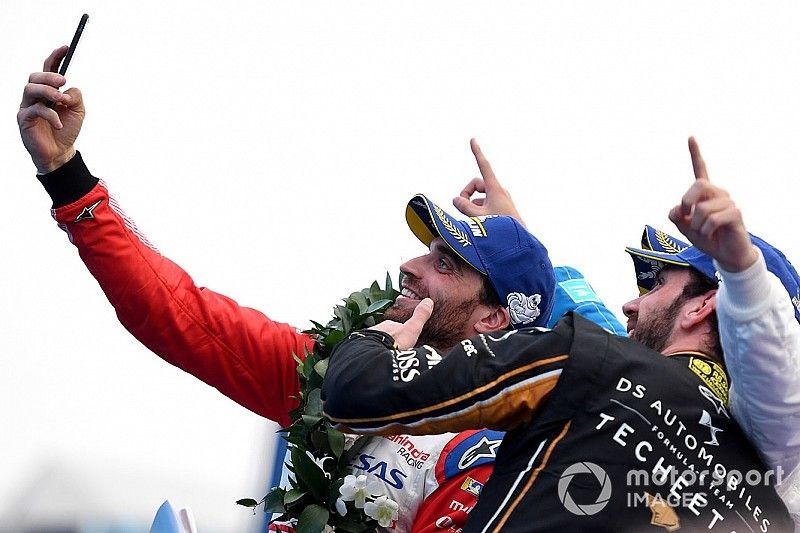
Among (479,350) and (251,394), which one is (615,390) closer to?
(479,350)

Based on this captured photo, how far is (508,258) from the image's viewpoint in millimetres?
2887

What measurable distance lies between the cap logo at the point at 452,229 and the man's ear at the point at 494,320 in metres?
0.20

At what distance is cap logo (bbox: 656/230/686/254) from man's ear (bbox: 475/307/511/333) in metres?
0.47

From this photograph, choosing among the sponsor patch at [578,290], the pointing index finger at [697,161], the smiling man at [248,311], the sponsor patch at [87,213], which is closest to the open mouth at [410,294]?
the smiling man at [248,311]

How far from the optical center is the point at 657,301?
2.36 meters

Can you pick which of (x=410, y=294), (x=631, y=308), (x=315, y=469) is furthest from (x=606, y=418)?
(x=410, y=294)

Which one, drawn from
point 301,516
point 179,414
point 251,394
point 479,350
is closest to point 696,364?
point 479,350

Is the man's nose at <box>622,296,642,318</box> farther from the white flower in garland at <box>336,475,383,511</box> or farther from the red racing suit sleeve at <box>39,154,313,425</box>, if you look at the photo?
the red racing suit sleeve at <box>39,154,313,425</box>

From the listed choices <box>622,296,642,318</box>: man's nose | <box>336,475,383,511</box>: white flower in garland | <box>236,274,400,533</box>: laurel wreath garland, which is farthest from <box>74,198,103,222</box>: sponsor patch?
<box>622,296,642,318</box>: man's nose

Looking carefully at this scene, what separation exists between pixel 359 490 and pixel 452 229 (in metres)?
0.74

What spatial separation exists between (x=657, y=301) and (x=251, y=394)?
4.13 ft

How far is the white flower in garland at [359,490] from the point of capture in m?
2.54

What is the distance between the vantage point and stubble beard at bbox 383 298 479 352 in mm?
2865

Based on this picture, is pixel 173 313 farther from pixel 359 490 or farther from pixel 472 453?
pixel 472 453
